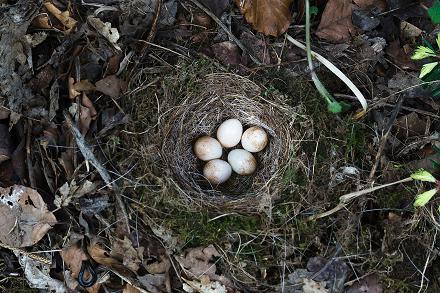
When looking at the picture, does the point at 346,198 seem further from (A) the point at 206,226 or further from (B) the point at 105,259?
(B) the point at 105,259

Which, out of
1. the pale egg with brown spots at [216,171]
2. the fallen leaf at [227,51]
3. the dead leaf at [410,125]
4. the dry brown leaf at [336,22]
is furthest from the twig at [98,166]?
the dead leaf at [410,125]

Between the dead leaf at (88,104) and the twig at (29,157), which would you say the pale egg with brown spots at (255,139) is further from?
the twig at (29,157)

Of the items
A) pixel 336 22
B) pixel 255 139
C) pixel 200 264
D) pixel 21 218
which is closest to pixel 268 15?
pixel 336 22

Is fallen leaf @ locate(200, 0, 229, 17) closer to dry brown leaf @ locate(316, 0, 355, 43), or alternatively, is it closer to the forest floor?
the forest floor

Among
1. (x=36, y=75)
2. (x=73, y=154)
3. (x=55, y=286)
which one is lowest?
(x=55, y=286)

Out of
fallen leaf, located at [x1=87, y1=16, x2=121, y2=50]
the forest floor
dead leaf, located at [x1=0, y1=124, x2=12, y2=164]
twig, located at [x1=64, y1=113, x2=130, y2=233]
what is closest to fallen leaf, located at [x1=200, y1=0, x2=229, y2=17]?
the forest floor

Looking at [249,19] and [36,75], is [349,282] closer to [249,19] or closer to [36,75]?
[249,19]

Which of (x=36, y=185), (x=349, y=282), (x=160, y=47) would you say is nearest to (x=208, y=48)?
(x=160, y=47)
